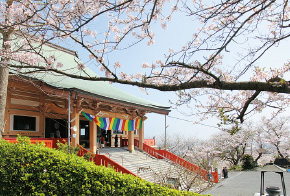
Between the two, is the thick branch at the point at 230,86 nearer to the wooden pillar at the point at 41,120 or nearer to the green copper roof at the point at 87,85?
the green copper roof at the point at 87,85

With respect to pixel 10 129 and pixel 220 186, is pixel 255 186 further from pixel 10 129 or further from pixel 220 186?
pixel 10 129

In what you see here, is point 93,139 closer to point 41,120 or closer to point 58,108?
point 58,108

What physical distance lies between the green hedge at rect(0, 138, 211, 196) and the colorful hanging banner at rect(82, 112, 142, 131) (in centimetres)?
706

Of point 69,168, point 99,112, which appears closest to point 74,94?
point 99,112

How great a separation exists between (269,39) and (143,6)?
2.36m

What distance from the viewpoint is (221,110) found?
196 inches

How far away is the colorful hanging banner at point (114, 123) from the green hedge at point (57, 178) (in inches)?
278

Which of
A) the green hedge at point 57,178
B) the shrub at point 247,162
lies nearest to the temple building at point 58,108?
the green hedge at point 57,178

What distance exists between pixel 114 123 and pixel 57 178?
31.0ft

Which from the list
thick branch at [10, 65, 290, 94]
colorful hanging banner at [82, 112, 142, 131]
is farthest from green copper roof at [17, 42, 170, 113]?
thick branch at [10, 65, 290, 94]

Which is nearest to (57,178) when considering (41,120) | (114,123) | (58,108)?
(58,108)

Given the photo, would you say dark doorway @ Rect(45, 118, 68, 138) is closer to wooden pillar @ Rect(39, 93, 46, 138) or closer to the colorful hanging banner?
wooden pillar @ Rect(39, 93, 46, 138)

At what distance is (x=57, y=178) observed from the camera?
6016 millimetres

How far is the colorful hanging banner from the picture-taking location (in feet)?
46.0
